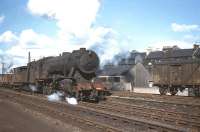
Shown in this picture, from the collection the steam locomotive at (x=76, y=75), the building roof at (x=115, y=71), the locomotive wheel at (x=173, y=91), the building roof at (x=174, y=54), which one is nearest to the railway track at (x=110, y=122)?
the steam locomotive at (x=76, y=75)

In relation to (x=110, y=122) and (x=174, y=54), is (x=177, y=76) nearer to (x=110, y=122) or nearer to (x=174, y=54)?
(x=110, y=122)

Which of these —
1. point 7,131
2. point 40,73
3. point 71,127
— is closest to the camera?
point 7,131

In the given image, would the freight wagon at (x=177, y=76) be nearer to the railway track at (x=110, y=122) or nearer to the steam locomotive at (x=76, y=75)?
the steam locomotive at (x=76, y=75)

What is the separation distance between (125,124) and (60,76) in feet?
38.5

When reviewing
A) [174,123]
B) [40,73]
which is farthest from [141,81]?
[174,123]

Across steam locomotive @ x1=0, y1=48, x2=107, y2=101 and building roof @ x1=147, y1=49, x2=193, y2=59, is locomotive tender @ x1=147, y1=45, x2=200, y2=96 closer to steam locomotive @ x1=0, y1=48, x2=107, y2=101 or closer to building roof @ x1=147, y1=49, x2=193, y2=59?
steam locomotive @ x1=0, y1=48, x2=107, y2=101

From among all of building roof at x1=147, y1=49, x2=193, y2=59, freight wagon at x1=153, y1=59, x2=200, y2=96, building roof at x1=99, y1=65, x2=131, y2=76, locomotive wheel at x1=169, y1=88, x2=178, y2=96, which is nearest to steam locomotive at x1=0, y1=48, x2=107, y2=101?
freight wagon at x1=153, y1=59, x2=200, y2=96

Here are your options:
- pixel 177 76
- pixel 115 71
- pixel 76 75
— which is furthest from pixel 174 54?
pixel 76 75

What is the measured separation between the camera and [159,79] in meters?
34.4

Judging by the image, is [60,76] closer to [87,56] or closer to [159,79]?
[87,56]

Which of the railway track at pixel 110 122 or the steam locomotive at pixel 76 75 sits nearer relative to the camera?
the railway track at pixel 110 122

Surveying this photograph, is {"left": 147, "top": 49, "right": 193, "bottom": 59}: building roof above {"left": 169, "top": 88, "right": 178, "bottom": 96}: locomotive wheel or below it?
above

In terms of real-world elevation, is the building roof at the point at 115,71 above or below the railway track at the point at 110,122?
above

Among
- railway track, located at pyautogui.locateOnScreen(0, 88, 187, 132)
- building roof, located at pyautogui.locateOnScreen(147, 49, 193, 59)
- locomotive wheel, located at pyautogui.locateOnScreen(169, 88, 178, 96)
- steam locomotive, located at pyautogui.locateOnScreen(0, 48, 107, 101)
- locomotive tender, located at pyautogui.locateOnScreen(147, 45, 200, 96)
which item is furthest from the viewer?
building roof, located at pyautogui.locateOnScreen(147, 49, 193, 59)
